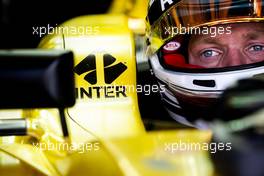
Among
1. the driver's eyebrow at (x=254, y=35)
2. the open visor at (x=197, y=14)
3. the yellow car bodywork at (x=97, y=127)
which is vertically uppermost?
the open visor at (x=197, y=14)

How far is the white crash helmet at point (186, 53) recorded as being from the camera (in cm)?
137

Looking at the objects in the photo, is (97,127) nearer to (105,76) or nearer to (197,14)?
(105,76)

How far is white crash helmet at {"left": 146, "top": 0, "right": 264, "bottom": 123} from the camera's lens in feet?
4.50

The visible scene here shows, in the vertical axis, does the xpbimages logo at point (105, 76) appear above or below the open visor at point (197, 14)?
below

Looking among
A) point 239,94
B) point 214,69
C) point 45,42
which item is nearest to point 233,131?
point 239,94

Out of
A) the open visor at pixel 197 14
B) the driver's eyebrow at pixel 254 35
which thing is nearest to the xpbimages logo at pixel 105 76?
the open visor at pixel 197 14

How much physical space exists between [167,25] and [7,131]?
0.43 m

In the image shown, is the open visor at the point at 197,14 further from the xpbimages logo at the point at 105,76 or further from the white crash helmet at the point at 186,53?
the xpbimages logo at the point at 105,76

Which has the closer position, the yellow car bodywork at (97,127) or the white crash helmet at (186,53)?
the yellow car bodywork at (97,127)

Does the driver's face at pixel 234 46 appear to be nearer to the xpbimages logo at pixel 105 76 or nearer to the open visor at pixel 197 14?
the open visor at pixel 197 14

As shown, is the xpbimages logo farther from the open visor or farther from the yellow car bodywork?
the open visor

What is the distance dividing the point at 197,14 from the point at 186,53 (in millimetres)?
124

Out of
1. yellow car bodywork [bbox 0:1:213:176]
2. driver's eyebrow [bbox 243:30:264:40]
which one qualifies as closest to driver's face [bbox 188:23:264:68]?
driver's eyebrow [bbox 243:30:264:40]

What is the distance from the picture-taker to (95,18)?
1480 millimetres
